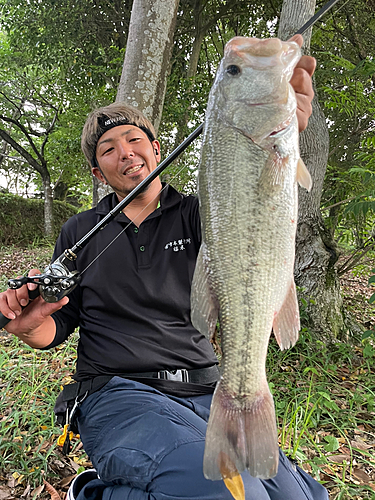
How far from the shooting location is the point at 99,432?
1937 mm

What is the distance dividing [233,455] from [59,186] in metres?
19.4

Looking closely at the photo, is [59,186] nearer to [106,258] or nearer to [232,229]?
[106,258]

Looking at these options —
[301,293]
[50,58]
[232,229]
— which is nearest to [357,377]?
[301,293]

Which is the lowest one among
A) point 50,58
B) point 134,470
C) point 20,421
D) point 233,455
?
point 20,421

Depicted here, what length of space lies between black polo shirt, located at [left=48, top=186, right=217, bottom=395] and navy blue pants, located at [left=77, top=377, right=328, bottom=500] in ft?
0.62

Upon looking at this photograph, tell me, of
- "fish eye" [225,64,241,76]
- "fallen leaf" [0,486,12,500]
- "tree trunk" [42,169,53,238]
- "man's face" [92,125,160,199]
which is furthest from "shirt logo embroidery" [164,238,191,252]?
"tree trunk" [42,169,53,238]

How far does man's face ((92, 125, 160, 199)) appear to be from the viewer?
8.07ft

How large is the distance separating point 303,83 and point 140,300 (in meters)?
1.51

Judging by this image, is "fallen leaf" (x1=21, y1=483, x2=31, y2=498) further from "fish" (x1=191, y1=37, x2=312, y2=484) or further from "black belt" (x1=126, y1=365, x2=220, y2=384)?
"fish" (x1=191, y1=37, x2=312, y2=484)

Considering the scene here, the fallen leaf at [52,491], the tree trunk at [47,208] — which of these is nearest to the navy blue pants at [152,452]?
the fallen leaf at [52,491]

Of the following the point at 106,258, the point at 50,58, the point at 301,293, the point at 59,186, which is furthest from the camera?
the point at 59,186

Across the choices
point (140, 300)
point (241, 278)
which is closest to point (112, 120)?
point (140, 300)

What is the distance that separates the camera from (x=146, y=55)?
3.98 meters

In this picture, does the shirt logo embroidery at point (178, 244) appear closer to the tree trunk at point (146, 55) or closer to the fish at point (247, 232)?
the fish at point (247, 232)
